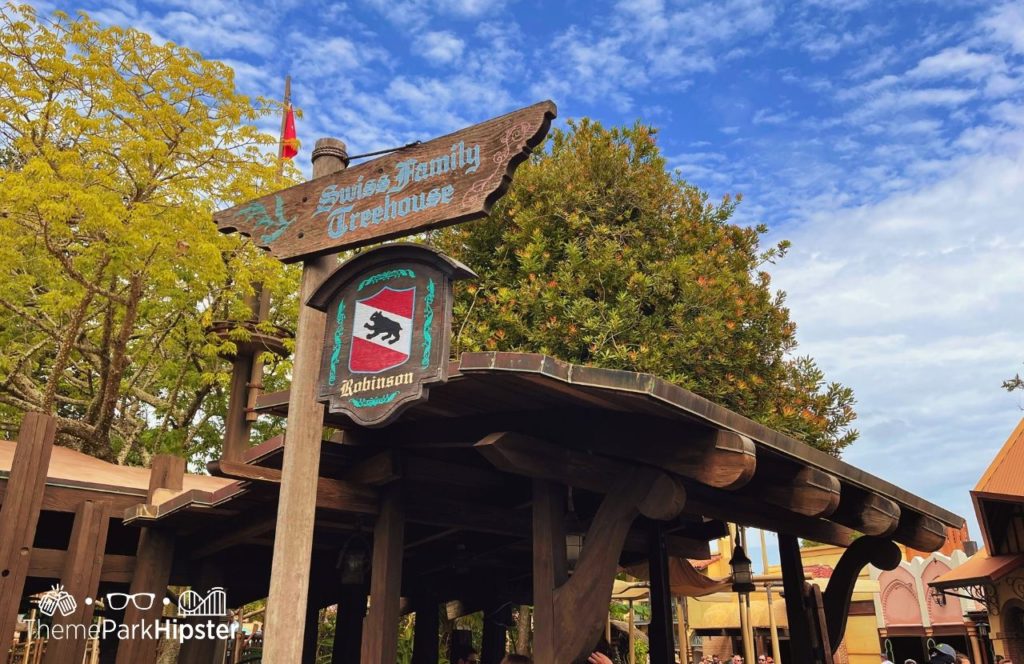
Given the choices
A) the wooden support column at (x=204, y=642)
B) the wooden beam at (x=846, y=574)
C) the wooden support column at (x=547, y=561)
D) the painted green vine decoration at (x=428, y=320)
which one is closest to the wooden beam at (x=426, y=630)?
the wooden support column at (x=204, y=642)

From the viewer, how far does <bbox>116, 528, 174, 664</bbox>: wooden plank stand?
7438mm

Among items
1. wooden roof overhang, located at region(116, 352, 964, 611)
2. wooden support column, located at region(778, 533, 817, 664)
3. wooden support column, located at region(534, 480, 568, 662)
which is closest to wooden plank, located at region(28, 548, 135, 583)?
wooden roof overhang, located at region(116, 352, 964, 611)

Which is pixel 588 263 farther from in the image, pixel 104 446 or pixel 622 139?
pixel 104 446

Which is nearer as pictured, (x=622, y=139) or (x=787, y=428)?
(x=787, y=428)

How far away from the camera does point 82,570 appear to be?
7.28 m

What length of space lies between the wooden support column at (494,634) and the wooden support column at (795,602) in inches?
178

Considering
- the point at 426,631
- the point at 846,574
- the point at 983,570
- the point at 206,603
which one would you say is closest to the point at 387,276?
the point at 846,574

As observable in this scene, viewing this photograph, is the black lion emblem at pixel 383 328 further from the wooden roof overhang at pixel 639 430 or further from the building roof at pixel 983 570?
the building roof at pixel 983 570

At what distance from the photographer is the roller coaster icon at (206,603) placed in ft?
27.6

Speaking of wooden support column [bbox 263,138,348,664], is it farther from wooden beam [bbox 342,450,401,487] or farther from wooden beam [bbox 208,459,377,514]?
wooden beam [bbox 342,450,401,487]

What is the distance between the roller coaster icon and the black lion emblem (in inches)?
231

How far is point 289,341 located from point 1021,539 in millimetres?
13616

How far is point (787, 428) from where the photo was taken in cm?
1223

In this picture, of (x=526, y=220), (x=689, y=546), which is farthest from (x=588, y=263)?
(x=689, y=546)
